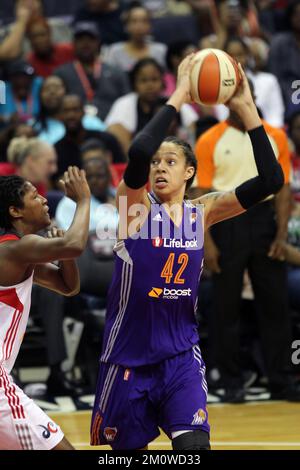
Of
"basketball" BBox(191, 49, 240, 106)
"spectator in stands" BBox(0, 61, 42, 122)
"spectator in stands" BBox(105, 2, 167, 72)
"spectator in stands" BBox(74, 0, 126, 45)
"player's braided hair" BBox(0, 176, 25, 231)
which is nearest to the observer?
"player's braided hair" BBox(0, 176, 25, 231)

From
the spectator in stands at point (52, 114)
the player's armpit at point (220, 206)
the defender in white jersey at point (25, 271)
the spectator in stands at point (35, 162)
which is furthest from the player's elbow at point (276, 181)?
the spectator in stands at point (52, 114)

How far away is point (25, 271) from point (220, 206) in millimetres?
1108

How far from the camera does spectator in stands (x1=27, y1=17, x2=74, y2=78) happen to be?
12.5m

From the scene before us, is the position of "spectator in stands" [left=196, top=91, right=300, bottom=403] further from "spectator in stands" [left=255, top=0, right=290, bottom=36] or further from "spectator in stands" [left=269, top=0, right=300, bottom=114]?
"spectator in stands" [left=255, top=0, right=290, bottom=36]

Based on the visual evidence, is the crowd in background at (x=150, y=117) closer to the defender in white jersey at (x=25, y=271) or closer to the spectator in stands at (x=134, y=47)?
the spectator in stands at (x=134, y=47)

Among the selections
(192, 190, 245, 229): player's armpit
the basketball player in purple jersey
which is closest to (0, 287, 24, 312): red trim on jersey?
the basketball player in purple jersey

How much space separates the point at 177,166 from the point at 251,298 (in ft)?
12.8

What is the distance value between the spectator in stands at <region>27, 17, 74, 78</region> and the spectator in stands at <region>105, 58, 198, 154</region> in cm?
169

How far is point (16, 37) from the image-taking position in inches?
492

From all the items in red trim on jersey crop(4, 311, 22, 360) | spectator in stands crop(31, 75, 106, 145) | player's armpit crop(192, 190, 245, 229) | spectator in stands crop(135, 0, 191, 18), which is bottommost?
red trim on jersey crop(4, 311, 22, 360)

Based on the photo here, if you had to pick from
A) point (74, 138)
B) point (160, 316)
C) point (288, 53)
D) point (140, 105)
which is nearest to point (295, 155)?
point (140, 105)

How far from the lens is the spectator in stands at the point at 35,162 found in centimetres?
981

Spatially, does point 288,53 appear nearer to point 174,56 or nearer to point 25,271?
point 174,56

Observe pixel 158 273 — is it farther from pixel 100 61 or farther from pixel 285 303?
pixel 100 61
